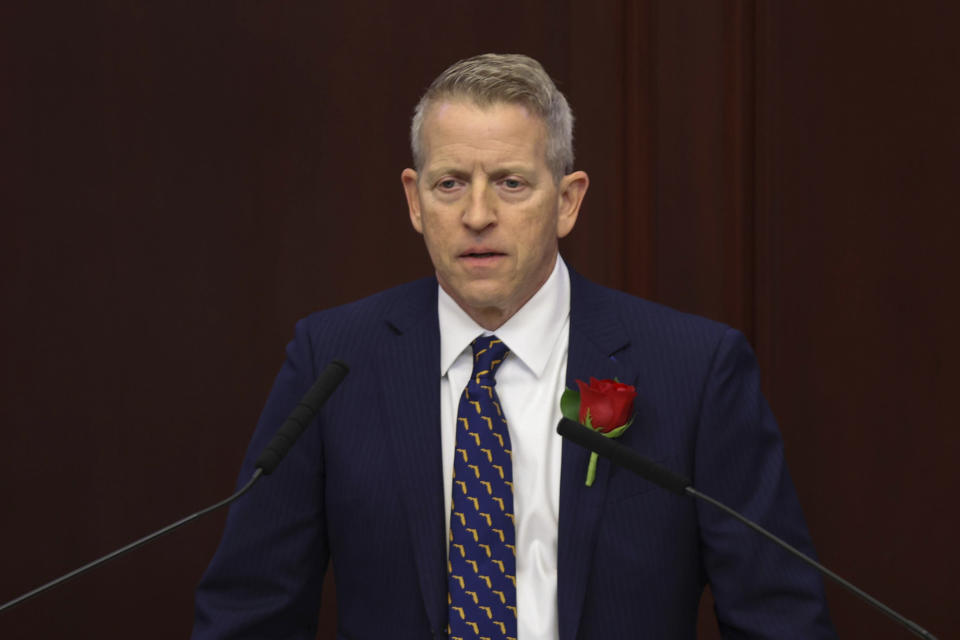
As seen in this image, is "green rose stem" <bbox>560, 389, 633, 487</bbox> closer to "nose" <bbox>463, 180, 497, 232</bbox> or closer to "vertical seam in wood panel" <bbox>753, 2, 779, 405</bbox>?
"nose" <bbox>463, 180, 497, 232</bbox>

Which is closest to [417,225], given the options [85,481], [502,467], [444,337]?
[444,337]

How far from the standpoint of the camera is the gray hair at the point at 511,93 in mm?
1332

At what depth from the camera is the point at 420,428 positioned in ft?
4.48

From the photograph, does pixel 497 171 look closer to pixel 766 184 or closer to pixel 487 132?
pixel 487 132

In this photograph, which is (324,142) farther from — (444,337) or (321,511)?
(321,511)

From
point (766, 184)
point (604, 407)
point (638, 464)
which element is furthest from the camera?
point (766, 184)

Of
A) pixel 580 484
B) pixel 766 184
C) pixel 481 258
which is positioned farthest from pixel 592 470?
pixel 766 184

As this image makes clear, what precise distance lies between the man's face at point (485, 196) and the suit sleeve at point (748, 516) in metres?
0.27

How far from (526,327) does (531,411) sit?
10 centimetres

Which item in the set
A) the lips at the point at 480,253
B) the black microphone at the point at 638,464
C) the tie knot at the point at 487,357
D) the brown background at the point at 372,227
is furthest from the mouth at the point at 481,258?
the brown background at the point at 372,227

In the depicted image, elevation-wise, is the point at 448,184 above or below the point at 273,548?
above

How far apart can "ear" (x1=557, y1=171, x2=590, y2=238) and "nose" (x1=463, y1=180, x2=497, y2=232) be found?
112 mm

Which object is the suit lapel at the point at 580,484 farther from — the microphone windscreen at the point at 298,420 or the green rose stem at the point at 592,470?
the microphone windscreen at the point at 298,420

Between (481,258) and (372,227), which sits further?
(372,227)
